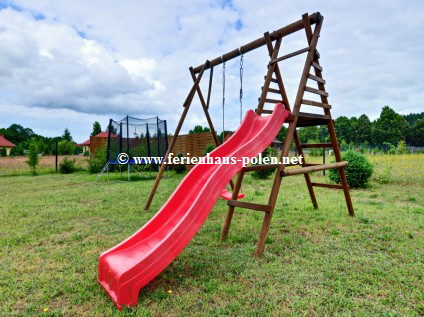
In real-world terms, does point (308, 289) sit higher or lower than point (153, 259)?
lower

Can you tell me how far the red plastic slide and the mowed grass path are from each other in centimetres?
14

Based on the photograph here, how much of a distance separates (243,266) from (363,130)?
54458 mm

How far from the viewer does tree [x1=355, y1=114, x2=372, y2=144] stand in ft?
159

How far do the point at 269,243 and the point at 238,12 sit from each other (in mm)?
4033

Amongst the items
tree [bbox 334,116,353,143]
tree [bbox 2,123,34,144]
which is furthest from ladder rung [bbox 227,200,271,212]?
tree [bbox 2,123,34,144]

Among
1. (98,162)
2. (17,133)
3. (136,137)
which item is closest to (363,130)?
(98,162)

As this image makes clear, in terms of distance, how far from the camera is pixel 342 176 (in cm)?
378

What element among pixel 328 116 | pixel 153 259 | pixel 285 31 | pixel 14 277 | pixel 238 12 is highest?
pixel 238 12

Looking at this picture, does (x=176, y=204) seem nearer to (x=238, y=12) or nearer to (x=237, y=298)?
(x=237, y=298)

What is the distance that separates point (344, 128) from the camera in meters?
52.9

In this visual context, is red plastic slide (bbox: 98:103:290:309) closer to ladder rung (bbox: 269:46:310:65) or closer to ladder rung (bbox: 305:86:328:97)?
ladder rung (bbox: 305:86:328:97)

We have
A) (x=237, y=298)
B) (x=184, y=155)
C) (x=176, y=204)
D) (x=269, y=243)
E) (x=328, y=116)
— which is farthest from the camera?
(x=184, y=155)

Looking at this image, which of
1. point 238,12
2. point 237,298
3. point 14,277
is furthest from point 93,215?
point 238,12

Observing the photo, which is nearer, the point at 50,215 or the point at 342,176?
the point at 342,176
